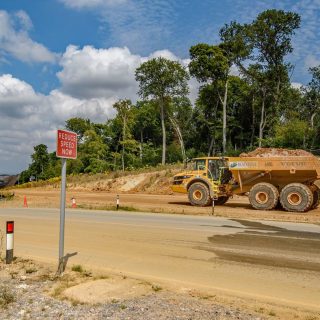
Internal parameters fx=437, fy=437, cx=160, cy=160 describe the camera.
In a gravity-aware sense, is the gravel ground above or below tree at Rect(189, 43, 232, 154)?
below

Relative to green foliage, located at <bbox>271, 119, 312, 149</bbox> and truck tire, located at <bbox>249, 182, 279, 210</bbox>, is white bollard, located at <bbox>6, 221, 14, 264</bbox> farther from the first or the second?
green foliage, located at <bbox>271, 119, 312, 149</bbox>

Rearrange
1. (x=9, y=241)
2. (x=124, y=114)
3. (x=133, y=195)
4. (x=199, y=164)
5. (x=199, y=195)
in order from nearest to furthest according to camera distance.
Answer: (x=9, y=241)
(x=199, y=195)
(x=199, y=164)
(x=133, y=195)
(x=124, y=114)

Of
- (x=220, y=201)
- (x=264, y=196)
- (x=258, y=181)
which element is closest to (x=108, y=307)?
(x=264, y=196)

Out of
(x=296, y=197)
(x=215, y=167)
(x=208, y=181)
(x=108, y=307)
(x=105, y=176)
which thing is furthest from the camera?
(x=105, y=176)

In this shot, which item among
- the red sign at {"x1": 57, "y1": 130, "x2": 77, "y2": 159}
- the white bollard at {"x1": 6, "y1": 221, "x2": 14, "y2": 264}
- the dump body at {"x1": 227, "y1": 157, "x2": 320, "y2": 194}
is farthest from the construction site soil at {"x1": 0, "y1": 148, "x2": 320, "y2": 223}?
the red sign at {"x1": 57, "y1": 130, "x2": 77, "y2": 159}

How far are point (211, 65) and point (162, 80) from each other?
8.30 metres

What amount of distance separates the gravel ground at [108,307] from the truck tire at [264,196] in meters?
15.9

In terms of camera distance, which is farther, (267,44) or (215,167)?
(267,44)

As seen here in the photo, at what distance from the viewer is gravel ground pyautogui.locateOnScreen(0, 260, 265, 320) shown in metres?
6.27

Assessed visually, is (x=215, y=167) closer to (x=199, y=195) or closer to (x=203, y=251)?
(x=199, y=195)

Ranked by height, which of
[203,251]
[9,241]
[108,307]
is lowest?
[108,307]

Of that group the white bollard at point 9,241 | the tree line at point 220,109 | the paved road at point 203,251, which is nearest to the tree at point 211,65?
the tree line at point 220,109

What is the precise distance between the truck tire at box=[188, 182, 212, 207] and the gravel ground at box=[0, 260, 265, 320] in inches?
670

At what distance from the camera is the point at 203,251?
37.0 feet
